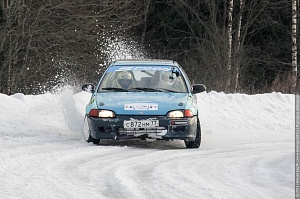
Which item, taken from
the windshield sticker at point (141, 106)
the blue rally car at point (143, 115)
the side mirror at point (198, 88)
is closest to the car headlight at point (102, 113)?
the blue rally car at point (143, 115)

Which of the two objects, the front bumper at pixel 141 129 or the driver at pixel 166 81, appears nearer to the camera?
the front bumper at pixel 141 129

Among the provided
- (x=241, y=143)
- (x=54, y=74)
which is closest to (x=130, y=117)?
(x=241, y=143)

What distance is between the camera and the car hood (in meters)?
12.5

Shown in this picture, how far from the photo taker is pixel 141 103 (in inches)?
493

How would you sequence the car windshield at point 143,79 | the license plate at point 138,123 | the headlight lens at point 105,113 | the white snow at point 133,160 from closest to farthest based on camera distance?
the white snow at point 133,160, the license plate at point 138,123, the headlight lens at point 105,113, the car windshield at point 143,79

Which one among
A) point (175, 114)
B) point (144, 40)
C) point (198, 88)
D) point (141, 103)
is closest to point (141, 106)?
point (141, 103)

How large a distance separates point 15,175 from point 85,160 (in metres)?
1.69

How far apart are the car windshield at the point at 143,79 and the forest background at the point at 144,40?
40.6 feet

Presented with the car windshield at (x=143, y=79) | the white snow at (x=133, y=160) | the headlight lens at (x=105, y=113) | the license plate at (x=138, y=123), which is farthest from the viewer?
the car windshield at (x=143, y=79)

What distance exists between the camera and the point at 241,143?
14.1 meters

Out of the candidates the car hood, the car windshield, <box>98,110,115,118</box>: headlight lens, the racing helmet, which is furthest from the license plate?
the racing helmet

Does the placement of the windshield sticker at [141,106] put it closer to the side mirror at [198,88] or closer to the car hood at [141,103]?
the car hood at [141,103]

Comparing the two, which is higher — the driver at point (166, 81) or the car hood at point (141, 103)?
the driver at point (166, 81)

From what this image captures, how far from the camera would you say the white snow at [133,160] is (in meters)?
8.20
